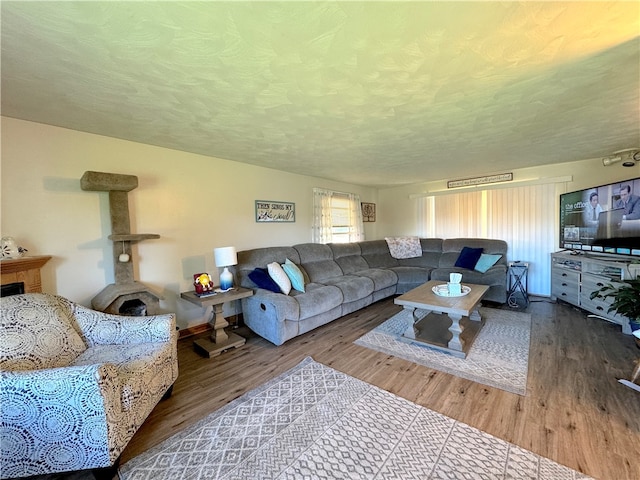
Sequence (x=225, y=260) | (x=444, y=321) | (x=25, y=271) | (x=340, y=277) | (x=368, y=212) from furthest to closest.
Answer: (x=368, y=212)
(x=340, y=277)
(x=444, y=321)
(x=225, y=260)
(x=25, y=271)

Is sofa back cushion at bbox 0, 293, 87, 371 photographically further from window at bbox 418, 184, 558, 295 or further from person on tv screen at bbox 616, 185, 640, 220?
window at bbox 418, 184, 558, 295

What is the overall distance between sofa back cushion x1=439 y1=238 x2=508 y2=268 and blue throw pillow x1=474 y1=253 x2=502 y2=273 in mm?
104

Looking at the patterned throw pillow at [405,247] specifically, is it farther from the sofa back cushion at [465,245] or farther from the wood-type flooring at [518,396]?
the wood-type flooring at [518,396]

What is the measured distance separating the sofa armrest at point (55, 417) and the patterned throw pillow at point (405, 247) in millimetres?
4829

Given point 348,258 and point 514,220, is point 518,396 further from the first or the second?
point 514,220

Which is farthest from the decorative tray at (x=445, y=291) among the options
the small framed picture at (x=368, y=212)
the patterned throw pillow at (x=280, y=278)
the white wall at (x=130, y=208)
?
the small framed picture at (x=368, y=212)

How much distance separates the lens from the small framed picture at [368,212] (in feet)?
19.5

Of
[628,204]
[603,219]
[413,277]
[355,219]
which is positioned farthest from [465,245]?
[355,219]

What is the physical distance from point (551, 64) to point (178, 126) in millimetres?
2738

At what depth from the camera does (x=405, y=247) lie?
17.2 feet

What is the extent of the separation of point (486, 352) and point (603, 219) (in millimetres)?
2545

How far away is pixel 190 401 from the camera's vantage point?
6.31ft

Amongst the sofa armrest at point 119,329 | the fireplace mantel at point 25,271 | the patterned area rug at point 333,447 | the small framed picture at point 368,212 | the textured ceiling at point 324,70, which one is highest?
the textured ceiling at point 324,70

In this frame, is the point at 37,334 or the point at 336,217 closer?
the point at 37,334
